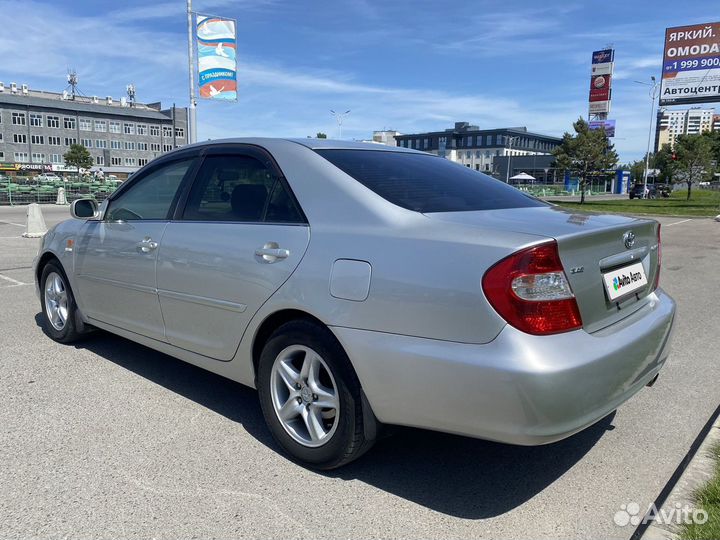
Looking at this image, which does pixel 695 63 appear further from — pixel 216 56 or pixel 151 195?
pixel 151 195

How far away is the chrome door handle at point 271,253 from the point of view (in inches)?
113

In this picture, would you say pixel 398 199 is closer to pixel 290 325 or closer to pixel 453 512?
pixel 290 325

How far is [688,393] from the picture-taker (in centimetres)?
405

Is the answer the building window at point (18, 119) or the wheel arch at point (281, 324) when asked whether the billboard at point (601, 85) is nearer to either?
the wheel arch at point (281, 324)

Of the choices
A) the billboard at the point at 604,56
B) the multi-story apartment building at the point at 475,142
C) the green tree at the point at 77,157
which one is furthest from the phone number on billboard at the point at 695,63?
the green tree at the point at 77,157

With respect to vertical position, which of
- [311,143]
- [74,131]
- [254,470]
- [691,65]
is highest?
[691,65]

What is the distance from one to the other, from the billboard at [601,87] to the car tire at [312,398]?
78622mm

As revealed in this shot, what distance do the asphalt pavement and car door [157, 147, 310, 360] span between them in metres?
0.54

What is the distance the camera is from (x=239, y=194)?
11.0ft

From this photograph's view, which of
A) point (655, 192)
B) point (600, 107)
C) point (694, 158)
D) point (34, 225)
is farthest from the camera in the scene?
point (600, 107)

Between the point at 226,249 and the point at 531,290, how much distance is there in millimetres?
1694

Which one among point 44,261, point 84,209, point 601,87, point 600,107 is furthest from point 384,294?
point 601,87

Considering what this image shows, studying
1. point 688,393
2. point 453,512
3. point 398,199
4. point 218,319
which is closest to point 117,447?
point 218,319

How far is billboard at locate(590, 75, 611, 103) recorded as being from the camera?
236ft
